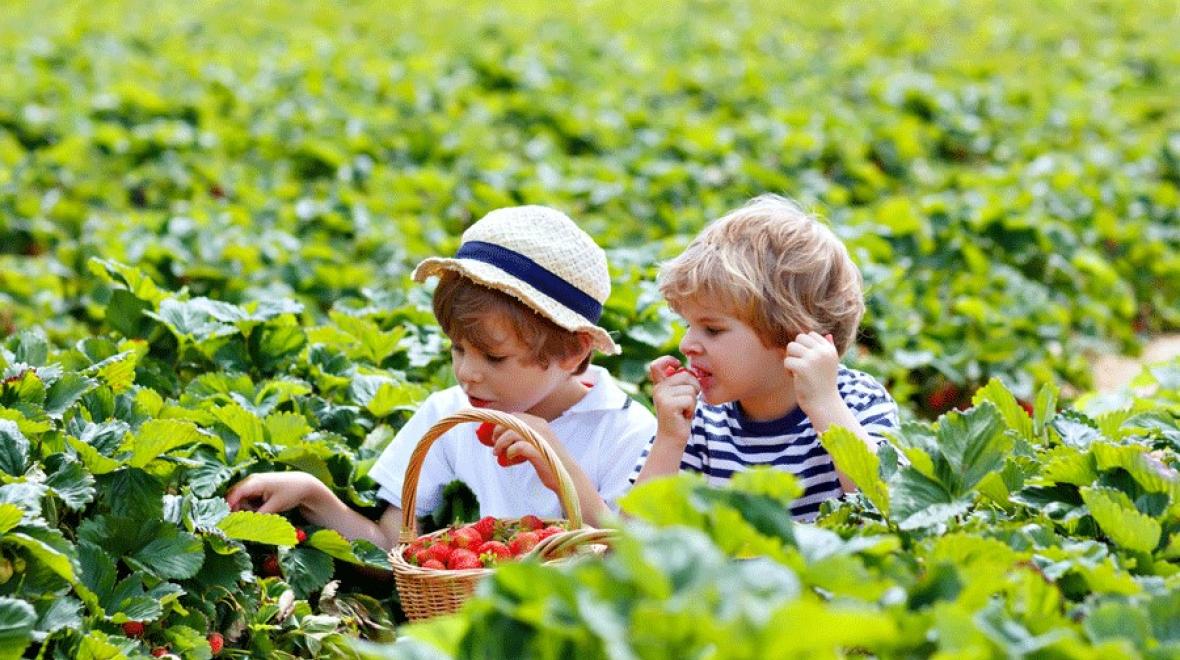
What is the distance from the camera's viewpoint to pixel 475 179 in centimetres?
811

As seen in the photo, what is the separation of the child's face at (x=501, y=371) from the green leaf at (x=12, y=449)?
999 mm

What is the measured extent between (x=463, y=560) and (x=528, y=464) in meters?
0.69

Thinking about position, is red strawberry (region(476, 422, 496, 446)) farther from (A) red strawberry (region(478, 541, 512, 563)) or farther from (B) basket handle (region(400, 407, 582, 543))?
(A) red strawberry (region(478, 541, 512, 563))

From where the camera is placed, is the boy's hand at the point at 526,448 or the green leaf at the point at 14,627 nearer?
the green leaf at the point at 14,627

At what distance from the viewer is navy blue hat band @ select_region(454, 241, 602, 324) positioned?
355 centimetres

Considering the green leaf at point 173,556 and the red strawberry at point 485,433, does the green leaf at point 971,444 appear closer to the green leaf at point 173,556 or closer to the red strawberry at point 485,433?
the red strawberry at point 485,433

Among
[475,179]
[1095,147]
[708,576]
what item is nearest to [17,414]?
[708,576]

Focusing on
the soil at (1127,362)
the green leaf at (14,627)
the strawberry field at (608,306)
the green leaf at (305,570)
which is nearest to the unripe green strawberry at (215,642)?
the strawberry field at (608,306)

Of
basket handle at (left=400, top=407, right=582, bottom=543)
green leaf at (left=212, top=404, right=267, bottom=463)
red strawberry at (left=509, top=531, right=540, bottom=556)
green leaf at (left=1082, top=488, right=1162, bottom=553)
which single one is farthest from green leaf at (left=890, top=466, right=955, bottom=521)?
green leaf at (left=212, top=404, right=267, bottom=463)

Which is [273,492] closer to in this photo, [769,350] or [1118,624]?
[769,350]

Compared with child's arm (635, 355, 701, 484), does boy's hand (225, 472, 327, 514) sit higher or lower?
lower

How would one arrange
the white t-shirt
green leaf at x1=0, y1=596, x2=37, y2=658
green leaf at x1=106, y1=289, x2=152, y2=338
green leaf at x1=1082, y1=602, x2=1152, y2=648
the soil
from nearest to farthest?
green leaf at x1=1082, y1=602, x2=1152, y2=648 → green leaf at x1=0, y1=596, x2=37, y2=658 → the white t-shirt → green leaf at x1=106, y1=289, x2=152, y2=338 → the soil

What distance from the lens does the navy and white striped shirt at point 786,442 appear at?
345cm

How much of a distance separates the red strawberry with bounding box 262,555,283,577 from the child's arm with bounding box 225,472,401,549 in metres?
0.11
